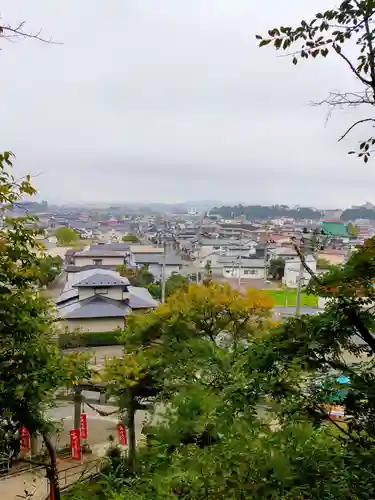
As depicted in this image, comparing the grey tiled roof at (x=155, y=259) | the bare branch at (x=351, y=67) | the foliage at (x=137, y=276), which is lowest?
the foliage at (x=137, y=276)

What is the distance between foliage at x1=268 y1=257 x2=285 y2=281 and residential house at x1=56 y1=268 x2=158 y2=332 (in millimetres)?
17556

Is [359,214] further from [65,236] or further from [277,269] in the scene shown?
[277,269]

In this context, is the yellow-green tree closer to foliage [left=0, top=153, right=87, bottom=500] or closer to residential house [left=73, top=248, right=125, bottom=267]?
foliage [left=0, top=153, right=87, bottom=500]

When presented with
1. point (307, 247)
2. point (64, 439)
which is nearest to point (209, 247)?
point (64, 439)

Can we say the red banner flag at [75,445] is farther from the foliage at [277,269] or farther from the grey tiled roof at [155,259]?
the foliage at [277,269]

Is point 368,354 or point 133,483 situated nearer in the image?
point 368,354

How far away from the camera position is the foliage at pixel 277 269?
1351 inches

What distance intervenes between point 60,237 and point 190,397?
170 feet

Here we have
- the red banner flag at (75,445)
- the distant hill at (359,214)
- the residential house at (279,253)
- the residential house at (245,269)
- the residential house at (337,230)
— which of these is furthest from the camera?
the distant hill at (359,214)

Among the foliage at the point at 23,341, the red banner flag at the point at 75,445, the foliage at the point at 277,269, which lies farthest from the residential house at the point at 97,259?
the foliage at the point at 23,341

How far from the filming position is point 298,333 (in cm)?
255

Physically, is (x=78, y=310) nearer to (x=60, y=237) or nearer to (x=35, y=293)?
(x=35, y=293)

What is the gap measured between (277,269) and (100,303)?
20108mm

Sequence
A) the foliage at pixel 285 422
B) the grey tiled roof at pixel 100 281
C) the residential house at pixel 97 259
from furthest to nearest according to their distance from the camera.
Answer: the residential house at pixel 97 259 → the grey tiled roof at pixel 100 281 → the foliage at pixel 285 422
